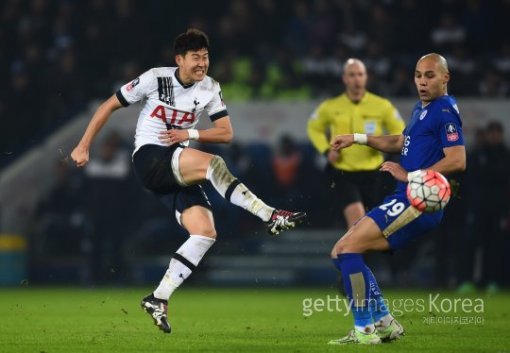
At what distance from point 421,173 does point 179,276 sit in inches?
93.5

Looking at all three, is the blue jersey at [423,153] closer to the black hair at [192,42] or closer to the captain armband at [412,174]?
the captain armband at [412,174]

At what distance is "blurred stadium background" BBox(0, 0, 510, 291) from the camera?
1727cm

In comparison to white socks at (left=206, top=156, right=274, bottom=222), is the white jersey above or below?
above

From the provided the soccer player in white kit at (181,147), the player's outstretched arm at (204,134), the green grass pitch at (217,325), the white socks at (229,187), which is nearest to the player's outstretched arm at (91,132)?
the soccer player in white kit at (181,147)

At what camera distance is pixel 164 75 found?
9672mm

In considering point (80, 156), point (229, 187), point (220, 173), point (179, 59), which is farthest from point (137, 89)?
point (229, 187)

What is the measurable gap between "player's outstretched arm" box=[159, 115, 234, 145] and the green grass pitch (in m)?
1.65

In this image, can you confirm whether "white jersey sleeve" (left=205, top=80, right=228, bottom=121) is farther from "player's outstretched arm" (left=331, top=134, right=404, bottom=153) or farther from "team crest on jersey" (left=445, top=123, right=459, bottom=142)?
"team crest on jersey" (left=445, top=123, right=459, bottom=142)

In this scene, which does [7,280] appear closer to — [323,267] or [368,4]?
[323,267]

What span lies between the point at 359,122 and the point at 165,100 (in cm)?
369

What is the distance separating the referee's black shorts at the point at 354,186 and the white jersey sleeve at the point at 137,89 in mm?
3463

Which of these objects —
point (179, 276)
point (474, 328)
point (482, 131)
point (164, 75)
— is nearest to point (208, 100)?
point (164, 75)

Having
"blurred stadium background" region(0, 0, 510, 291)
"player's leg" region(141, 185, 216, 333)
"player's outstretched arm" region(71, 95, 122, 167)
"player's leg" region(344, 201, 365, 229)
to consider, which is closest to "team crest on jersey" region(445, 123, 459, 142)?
"player's leg" region(141, 185, 216, 333)

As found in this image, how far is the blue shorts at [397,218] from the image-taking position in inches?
333
